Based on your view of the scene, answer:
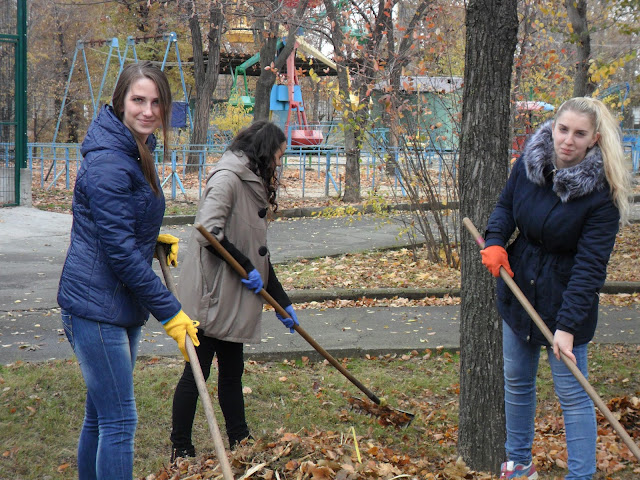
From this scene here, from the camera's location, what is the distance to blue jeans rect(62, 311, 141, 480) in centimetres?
291

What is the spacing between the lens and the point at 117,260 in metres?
2.80

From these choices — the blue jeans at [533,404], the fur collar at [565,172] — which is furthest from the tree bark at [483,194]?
the fur collar at [565,172]

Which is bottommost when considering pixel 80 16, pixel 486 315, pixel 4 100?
pixel 486 315

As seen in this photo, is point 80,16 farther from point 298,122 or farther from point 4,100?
point 4,100

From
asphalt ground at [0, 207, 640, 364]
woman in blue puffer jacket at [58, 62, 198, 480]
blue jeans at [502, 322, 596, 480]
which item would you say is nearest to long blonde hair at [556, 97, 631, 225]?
blue jeans at [502, 322, 596, 480]

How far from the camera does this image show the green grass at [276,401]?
162 inches

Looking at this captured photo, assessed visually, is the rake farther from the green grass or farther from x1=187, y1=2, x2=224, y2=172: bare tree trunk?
x1=187, y1=2, x2=224, y2=172: bare tree trunk

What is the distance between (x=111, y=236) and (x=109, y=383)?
58 cm

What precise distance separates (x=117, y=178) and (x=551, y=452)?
8.91ft

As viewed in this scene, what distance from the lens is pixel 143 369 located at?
5.21m

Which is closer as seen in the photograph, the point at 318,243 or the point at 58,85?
the point at 318,243

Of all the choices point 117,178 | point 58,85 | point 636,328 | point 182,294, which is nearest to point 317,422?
point 182,294

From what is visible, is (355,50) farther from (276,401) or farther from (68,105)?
(68,105)

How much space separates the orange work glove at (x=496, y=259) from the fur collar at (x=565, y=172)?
1.08 ft
